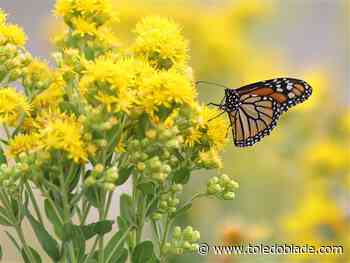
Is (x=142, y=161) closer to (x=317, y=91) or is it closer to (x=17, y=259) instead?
(x=317, y=91)

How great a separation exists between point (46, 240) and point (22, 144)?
5.3 inches

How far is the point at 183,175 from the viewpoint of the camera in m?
1.04

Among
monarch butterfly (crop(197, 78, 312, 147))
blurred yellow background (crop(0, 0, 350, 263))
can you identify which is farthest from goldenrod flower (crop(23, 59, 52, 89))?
blurred yellow background (crop(0, 0, 350, 263))

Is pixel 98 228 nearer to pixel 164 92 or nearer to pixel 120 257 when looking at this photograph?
A: pixel 120 257

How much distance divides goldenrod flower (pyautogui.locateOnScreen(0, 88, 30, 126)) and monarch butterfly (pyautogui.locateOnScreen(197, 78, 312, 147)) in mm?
509

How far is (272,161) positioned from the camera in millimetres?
1836

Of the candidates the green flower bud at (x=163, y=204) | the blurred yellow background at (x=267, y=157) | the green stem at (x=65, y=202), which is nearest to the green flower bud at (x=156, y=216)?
the green flower bud at (x=163, y=204)

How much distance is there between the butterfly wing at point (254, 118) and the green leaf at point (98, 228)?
514mm

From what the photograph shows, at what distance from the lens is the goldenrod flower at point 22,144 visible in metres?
0.97

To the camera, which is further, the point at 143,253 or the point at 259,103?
the point at 259,103

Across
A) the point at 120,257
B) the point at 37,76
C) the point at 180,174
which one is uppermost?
the point at 37,76

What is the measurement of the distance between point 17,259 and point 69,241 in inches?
46.9

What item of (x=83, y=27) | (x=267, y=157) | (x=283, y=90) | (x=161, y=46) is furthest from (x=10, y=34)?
(x=267, y=157)

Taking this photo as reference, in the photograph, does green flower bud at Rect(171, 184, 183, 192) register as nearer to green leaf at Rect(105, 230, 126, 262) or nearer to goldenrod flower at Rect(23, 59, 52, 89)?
green leaf at Rect(105, 230, 126, 262)
